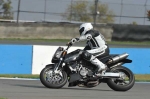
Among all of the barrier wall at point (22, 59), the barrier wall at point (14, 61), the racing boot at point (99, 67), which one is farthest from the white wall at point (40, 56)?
the racing boot at point (99, 67)

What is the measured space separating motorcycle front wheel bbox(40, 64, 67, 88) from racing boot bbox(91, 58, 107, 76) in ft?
2.28

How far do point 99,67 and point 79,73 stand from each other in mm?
454

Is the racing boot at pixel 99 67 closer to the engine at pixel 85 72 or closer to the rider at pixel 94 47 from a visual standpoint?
the rider at pixel 94 47

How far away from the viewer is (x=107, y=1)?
105ft

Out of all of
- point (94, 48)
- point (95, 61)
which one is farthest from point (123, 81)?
point (94, 48)

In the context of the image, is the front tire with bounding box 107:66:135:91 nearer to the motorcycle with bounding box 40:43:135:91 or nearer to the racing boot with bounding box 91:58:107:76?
the motorcycle with bounding box 40:43:135:91

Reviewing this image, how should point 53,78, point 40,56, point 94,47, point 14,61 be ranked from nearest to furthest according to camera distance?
1. point 53,78
2. point 94,47
3. point 14,61
4. point 40,56

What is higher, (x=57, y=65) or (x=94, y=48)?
(x=94, y=48)

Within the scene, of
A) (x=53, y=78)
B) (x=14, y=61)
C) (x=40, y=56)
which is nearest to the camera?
(x=53, y=78)

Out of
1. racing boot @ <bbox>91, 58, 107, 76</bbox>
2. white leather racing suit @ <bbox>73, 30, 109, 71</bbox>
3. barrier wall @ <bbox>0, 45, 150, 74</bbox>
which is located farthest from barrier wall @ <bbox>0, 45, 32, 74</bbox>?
racing boot @ <bbox>91, 58, 107, 76</bbox>

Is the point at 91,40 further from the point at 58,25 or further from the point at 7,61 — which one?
the point at 58,25

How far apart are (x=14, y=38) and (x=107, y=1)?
247 inches

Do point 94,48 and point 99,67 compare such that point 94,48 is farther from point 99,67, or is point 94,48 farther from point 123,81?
point 123,81

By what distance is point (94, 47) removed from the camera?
11.5m
